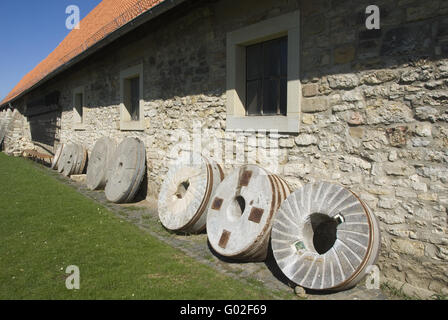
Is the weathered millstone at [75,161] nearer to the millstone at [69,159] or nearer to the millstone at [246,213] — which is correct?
the millstone at [69,159]

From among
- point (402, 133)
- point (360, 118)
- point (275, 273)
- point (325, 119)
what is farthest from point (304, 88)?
point (275, 273)

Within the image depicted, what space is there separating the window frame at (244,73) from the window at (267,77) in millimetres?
72

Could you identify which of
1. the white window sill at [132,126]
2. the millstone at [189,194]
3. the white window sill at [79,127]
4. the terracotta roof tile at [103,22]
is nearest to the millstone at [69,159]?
the white window sill at [79,127]

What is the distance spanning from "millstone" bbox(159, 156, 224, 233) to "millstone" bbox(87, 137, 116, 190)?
118 inches

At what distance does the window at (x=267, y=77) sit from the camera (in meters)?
4.09

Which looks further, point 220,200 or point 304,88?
point 220,200

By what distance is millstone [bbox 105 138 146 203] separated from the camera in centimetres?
602

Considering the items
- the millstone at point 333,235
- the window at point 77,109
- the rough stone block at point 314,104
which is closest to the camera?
the millstone at point 333,235

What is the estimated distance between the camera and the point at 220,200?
3.91 meters

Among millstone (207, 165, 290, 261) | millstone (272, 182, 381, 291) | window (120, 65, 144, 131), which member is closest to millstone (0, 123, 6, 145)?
window (120, 65, 144, 131)

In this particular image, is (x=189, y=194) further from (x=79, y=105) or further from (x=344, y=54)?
(x=79, y=105)
